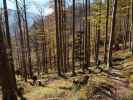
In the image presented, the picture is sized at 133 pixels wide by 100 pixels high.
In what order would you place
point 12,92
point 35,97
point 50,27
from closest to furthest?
point 12,92 → point 35,97 → point 50,27

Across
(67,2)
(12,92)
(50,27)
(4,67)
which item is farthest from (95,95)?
(50,27)

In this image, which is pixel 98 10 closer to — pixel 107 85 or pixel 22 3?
pixel 22 3

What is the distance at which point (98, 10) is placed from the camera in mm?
28141

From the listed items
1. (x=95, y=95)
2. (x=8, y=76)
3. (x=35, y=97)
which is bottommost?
(x=35, y=97)

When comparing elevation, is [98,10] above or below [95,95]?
above

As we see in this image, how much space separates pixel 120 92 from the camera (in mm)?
12086

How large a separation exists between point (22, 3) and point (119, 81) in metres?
14.7

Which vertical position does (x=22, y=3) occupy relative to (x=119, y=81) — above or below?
above

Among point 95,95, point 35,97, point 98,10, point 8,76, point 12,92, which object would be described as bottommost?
point 35,97

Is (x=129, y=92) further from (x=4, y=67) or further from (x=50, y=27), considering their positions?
(x=50, y=27)

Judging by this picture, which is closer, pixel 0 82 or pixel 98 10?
pixel 0 82

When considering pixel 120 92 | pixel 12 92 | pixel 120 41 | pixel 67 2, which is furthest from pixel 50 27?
pixel 12 92

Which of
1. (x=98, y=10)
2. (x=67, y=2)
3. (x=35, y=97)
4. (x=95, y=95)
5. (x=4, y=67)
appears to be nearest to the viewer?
(x=4, y=67)

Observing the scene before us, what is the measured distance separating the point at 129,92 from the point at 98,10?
17666 mm
